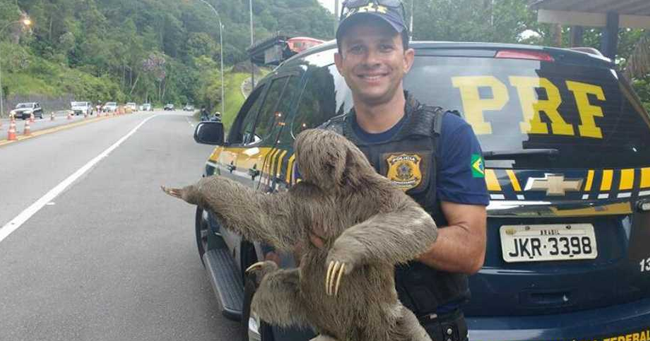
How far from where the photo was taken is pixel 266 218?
1529 mm

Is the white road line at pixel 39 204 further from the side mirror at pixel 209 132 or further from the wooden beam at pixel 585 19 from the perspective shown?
the wooden beam at pixel 585 19

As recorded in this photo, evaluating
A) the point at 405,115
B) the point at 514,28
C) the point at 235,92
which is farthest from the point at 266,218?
the point at 235,92

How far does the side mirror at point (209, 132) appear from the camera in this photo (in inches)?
172

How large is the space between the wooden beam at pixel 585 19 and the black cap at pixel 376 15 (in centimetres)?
556

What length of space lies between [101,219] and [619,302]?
250 inches

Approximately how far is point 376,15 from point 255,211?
725 millimetres

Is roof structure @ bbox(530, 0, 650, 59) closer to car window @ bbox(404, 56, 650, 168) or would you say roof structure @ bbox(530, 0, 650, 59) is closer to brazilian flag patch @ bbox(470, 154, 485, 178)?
car window @ bbox(404, 56, 650, 168)

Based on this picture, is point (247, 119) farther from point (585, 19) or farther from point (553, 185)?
point (585, 19)

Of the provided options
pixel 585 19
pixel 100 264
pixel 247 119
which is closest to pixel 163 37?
Answer: pixel 585 19

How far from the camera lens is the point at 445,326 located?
1.76 metres

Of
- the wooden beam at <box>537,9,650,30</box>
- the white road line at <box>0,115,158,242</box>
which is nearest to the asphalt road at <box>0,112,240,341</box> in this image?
the white road line at <box>0,115,158,242</box>

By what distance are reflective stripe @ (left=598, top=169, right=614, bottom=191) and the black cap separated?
1.17 meters

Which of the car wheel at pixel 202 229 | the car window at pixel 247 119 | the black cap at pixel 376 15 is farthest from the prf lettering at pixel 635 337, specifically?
the car wheel at pixel 202 229

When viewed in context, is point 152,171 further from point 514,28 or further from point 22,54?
point 22,54
